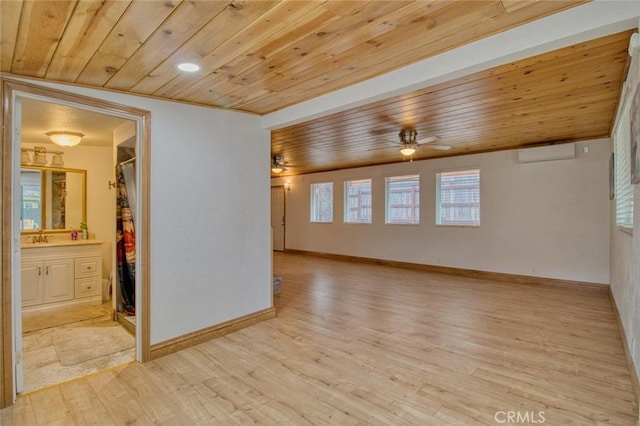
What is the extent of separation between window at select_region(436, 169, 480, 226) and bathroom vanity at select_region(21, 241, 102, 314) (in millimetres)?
6218

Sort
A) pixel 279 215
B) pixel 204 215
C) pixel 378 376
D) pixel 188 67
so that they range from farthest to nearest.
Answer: pixel 279 215 < pixel 204 215 < pixel 378 376 < pixel 188 67

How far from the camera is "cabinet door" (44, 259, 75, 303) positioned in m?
4.09

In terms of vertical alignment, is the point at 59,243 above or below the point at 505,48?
below

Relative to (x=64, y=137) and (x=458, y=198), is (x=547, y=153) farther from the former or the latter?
(x=64, y=137)

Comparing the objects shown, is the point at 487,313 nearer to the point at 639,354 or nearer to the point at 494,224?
the point at 639,354

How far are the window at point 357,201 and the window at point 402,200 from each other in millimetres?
597

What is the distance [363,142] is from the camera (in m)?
5.40

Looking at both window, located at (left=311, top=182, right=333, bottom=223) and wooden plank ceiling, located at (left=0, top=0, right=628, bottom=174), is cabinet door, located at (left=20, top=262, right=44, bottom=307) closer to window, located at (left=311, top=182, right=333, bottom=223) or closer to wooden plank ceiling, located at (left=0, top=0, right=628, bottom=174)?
wooden plank ceiling, located at (left=0, top=0, right=628, bottom=174)

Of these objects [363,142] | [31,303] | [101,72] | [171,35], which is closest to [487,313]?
[363,142]

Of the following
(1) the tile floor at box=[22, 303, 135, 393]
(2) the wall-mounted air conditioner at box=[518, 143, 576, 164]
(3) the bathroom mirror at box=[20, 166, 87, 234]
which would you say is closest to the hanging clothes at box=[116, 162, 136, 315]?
(1) the tile floor at box=[22, 303, 135, 393]

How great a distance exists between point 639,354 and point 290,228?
343 inches

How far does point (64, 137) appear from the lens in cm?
371

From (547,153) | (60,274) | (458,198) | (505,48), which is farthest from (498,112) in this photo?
(60,274)

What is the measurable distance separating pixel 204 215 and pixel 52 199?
111 inches
